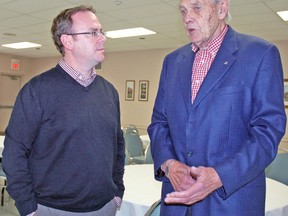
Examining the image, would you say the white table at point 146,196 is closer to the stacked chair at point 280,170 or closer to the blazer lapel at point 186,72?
the stacked chair at point 280,170

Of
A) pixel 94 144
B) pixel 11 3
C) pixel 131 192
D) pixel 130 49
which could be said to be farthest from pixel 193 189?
pixel 130 49

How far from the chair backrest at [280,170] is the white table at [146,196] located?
478mm

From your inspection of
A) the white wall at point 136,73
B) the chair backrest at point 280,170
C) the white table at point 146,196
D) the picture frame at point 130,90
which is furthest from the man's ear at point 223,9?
the picture frame at point 130,90

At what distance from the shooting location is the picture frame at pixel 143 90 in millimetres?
9047

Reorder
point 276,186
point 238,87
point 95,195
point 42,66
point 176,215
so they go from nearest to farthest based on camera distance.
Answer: point 238,87
point 176,215
point 95,195
point 276,186
point 42,66

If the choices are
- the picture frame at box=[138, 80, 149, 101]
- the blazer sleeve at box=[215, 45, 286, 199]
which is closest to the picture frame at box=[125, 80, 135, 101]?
the picture frame at box=[138, 80, 149, 101]

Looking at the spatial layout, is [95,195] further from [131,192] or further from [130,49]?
[130,49]

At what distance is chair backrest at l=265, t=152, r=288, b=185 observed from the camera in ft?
10.6

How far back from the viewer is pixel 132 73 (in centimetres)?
937

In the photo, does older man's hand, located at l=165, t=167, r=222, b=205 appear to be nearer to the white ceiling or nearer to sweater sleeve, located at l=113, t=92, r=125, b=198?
sweater sleeve, located at l=113, t=92, r=125, b=198

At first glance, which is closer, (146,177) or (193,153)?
(193,153)

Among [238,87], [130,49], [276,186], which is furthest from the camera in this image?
[130,49]

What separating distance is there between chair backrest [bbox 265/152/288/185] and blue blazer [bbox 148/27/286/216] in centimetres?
222

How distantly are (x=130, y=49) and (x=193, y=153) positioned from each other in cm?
808
